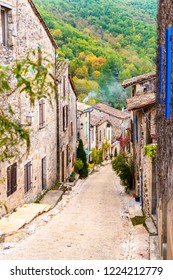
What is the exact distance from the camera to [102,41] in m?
90.6

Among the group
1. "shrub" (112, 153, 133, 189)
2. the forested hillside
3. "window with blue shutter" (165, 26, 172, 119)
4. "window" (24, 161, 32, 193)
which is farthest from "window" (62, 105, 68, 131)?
A: the forested hillside

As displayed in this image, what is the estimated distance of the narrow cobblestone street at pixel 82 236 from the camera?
942 centimetres

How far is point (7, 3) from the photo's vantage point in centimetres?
1270

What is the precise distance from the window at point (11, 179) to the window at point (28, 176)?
1293 mm

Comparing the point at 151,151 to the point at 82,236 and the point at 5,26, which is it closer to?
the point at 82,236

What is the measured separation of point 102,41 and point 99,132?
52.2 meters

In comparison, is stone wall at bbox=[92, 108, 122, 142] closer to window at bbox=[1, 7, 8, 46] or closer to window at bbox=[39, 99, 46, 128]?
window at bbox=[39, 99, 46, 128]

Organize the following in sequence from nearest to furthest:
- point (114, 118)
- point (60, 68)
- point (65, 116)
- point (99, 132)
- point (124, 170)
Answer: point (124, 170), point (60, 68), point (65, 116), point (99, 132), point (114, 118)

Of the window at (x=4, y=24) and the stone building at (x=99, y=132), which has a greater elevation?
the window at (x=4, y=24)

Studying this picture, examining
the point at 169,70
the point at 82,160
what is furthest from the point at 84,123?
the point at 169,70

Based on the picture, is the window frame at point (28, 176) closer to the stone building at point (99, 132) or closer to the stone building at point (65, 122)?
the stone building at point (65, 122)

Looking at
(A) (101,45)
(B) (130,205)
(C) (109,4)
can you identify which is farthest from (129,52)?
(B) (130,205)

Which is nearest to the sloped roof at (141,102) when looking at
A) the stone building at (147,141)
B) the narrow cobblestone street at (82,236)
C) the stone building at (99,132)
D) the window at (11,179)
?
the stone building at (147,141)
